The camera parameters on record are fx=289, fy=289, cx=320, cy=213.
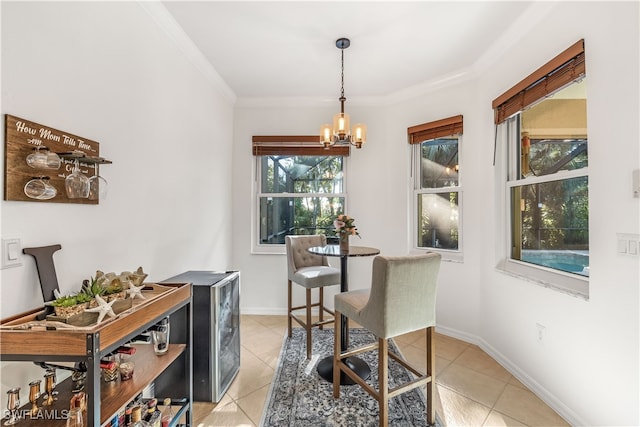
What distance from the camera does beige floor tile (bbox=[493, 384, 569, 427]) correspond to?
1.77 m

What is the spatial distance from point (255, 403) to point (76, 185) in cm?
166

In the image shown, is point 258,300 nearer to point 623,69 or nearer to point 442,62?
point 442,62

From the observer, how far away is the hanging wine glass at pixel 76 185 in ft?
4.19

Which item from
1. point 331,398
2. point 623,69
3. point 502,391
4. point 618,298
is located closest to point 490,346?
point 502,391

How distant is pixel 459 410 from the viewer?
1.86 m

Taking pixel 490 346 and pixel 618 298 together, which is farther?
pixel 490 346

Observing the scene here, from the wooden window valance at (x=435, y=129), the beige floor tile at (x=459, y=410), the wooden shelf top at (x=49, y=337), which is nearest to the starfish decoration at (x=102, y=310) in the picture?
the wooden shelf top at (x=49, y=337)

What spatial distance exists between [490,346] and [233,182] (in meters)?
3.18

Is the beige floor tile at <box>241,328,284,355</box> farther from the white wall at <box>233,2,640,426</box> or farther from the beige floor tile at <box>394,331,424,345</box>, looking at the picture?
the beige floor tile at <box>394,331,424,345</box>

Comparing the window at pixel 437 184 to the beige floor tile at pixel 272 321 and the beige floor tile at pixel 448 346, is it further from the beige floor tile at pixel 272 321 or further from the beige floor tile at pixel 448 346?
the beige floor tile at pixel 272 321

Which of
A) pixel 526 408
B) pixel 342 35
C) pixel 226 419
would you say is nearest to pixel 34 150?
pixel 226 419

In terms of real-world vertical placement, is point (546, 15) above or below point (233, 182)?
above

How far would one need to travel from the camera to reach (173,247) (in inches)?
88.6

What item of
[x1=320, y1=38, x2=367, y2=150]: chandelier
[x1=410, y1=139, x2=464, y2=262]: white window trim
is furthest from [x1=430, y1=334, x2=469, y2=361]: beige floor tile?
[x1=320, y1=38, x2=367, y2=150]: chandelier
